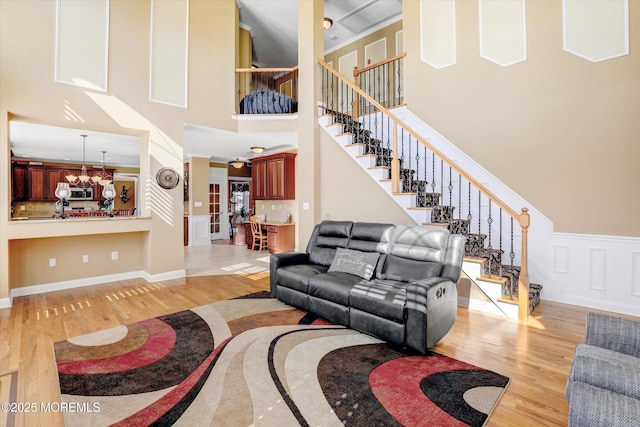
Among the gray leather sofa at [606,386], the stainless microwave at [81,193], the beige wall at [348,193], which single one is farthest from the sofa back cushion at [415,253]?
the stainless microwave at [81,193]

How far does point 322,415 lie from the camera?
6.05 ft

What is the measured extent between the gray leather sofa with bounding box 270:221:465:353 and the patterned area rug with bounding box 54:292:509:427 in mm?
196

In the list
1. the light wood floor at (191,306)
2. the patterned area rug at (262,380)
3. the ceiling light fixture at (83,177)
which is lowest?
the light wood floor at (191,306)

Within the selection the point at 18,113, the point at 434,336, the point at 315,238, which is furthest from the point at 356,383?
the point at 18,113

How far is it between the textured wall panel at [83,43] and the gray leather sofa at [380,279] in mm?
3636

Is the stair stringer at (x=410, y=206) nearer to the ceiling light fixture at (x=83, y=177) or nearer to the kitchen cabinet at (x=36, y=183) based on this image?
the ceiling light fixture at (x=83, y=177)

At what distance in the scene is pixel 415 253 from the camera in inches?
131

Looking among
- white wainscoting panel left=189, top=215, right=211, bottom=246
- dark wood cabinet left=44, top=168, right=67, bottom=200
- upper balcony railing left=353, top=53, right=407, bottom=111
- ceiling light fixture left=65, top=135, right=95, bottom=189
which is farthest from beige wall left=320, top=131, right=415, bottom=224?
dark wood cabinet left=44, top=168, right=67, bottom=200

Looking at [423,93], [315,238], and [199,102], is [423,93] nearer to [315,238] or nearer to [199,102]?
[315,238]

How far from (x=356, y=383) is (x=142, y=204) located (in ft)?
15.4

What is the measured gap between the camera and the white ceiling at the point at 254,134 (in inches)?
239

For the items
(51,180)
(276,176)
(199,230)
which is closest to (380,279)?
(276,176)

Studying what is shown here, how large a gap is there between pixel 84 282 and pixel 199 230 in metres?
4.26

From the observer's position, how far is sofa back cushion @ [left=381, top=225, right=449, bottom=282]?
3170 mm
